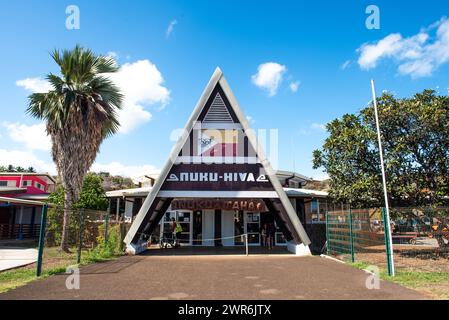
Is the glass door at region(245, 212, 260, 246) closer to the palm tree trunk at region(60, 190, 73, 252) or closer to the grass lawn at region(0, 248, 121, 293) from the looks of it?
the grass lawn at region(0, 248, 121, 293)

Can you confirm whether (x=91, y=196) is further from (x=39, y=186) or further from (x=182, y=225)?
(x=39, y=186)

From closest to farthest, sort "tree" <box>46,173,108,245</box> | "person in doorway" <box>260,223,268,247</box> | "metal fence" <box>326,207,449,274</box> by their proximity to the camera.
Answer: "metal fence" <box>326,207,449,274</box> < "tree" <box>46,173,108,245</box> < "person in doorway" <box>260,223,268,247</box>

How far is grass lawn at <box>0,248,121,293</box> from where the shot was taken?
8.27m

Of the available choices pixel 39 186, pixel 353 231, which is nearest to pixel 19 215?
pixel 39 186

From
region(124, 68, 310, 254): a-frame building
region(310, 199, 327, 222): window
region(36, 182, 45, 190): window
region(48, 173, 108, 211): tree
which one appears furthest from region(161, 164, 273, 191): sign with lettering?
region(36, 182, 45, 190): window

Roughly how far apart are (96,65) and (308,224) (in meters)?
15.7

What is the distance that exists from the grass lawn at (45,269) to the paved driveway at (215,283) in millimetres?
487

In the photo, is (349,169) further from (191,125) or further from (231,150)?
(191,125)

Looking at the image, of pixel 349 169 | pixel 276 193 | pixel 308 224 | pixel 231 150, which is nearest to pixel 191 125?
pixel 231 150

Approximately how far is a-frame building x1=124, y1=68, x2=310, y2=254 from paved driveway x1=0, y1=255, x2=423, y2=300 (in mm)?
3414

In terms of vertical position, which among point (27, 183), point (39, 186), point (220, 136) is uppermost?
point (220, 136)

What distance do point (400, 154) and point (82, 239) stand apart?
50.3 ft

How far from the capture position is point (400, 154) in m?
13.0

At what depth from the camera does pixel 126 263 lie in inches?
476
